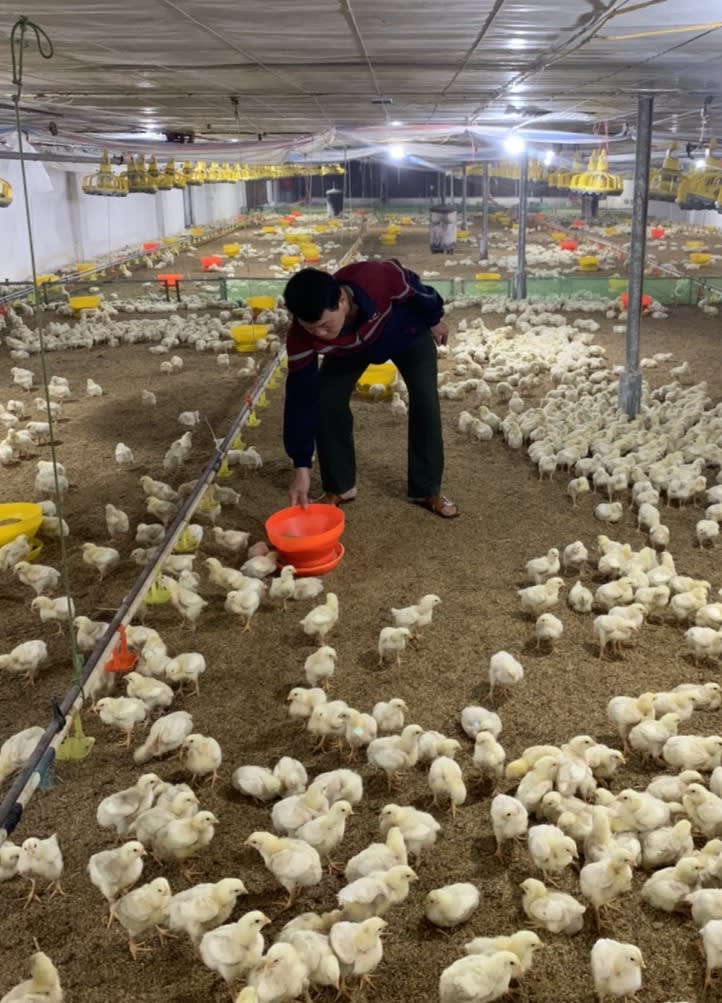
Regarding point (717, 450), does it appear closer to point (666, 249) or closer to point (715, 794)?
point (715, 794)

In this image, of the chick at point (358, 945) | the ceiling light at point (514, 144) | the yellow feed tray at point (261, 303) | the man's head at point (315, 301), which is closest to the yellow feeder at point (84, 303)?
the yellow feed tray at point (261, 303)

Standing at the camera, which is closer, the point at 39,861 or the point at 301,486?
the point at 39,861

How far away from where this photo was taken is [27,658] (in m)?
3.20

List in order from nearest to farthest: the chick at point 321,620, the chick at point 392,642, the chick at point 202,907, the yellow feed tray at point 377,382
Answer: the chick at point 202,907
the chick at point 392,642
the chick at point 321,620
the yellow feed tray at point 377,382

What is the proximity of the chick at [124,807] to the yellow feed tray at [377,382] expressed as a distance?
490 centimetres

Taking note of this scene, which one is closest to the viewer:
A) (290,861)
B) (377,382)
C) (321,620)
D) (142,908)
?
(142,908)

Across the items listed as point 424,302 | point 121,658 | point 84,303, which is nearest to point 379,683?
point 121,658

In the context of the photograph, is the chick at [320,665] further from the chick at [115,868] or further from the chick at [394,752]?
the chick at [115,868]

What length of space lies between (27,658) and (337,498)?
204cm

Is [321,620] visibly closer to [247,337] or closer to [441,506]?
[441,506]

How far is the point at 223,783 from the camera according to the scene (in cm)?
274

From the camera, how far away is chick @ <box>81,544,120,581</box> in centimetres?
396

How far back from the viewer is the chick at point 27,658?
3193mm

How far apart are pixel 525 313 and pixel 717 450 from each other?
5.00m
